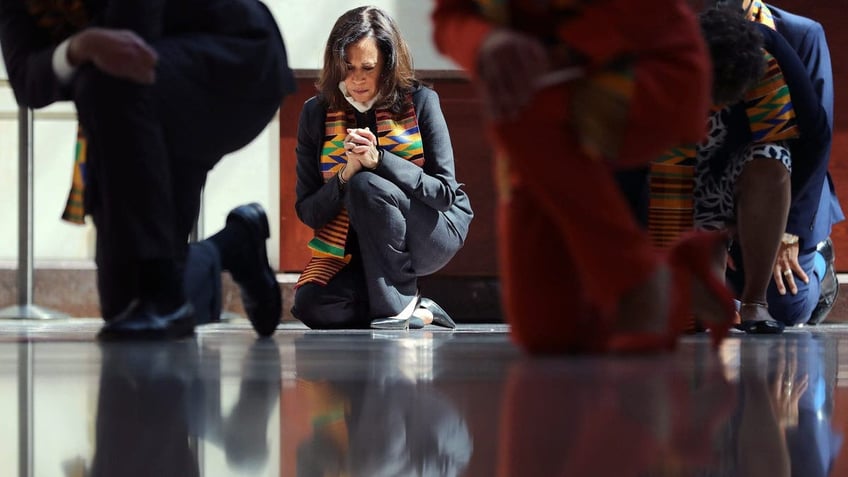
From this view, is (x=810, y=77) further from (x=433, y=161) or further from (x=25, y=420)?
(x=25, y=420)

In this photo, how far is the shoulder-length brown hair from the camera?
2.62m

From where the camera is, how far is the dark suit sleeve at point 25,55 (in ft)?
4.52

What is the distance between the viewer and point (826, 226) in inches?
93.3

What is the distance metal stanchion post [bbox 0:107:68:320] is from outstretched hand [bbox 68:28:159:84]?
206cm

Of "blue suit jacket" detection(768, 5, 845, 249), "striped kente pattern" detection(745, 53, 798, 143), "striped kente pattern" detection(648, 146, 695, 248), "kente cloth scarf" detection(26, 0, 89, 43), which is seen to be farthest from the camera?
"blue suit jacket" detection(768, 5, 845, 249)

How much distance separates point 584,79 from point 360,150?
184 centimetres

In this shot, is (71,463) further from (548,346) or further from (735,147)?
(735,147)

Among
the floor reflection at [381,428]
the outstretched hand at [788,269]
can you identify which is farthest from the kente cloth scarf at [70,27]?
the outstretched hand at [788,269]

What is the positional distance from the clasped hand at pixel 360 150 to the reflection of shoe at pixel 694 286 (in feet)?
5.83

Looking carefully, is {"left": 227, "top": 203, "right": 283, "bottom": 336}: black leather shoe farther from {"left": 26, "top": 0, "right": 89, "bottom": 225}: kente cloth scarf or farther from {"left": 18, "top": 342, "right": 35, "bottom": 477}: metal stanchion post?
{"left": 18, "top": 342, "right": 35, "bottom": 477}: metal stanchion post

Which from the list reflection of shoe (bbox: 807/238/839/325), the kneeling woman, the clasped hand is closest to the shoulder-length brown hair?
the kneeling woman

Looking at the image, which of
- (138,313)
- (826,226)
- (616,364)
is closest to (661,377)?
(616,364)

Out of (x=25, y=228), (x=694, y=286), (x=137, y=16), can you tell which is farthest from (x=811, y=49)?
(x=25, y=228)

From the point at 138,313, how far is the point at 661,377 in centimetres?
77
